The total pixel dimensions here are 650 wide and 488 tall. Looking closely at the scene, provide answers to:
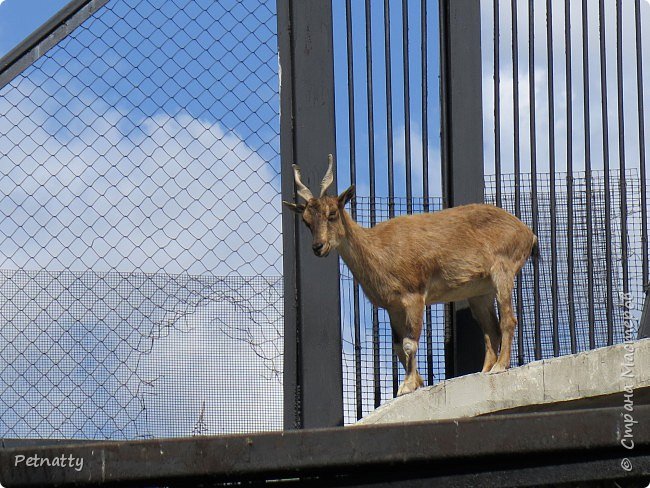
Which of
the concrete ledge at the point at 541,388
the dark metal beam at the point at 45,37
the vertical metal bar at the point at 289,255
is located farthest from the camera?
the vertical metal bar at the point at 289,255

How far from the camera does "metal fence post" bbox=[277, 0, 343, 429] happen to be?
6316mm

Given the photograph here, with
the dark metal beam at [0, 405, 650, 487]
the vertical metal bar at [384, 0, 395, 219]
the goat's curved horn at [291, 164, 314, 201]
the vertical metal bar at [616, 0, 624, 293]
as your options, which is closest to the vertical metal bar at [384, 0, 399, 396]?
the vertical metal bar at [384, 0, 395, 219]

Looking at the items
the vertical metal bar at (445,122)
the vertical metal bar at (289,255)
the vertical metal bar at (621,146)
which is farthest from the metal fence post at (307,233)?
the vertical metal bar at (621,146)

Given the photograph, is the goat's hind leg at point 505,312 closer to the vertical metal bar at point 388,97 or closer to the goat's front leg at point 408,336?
the goat's front leg at point 408,336

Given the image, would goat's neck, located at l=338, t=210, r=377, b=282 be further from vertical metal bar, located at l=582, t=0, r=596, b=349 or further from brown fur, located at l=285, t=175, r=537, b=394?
vertical metal bar, located at l=582, t=0, r=596, b=349

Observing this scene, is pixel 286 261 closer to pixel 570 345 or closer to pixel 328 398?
pixel 328 398

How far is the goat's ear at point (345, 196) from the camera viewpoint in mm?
6531

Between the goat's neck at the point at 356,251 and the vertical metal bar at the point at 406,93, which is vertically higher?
the vertical metal bar at the point at 406,93

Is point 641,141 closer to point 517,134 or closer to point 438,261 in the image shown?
point 517,134

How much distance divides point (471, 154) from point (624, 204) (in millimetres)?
994

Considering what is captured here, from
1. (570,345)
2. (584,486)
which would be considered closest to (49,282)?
(570,345)

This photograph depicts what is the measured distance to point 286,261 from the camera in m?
6.49

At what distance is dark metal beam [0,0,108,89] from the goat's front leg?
8.43ft

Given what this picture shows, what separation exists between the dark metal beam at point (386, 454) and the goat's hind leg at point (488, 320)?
3.12 m
